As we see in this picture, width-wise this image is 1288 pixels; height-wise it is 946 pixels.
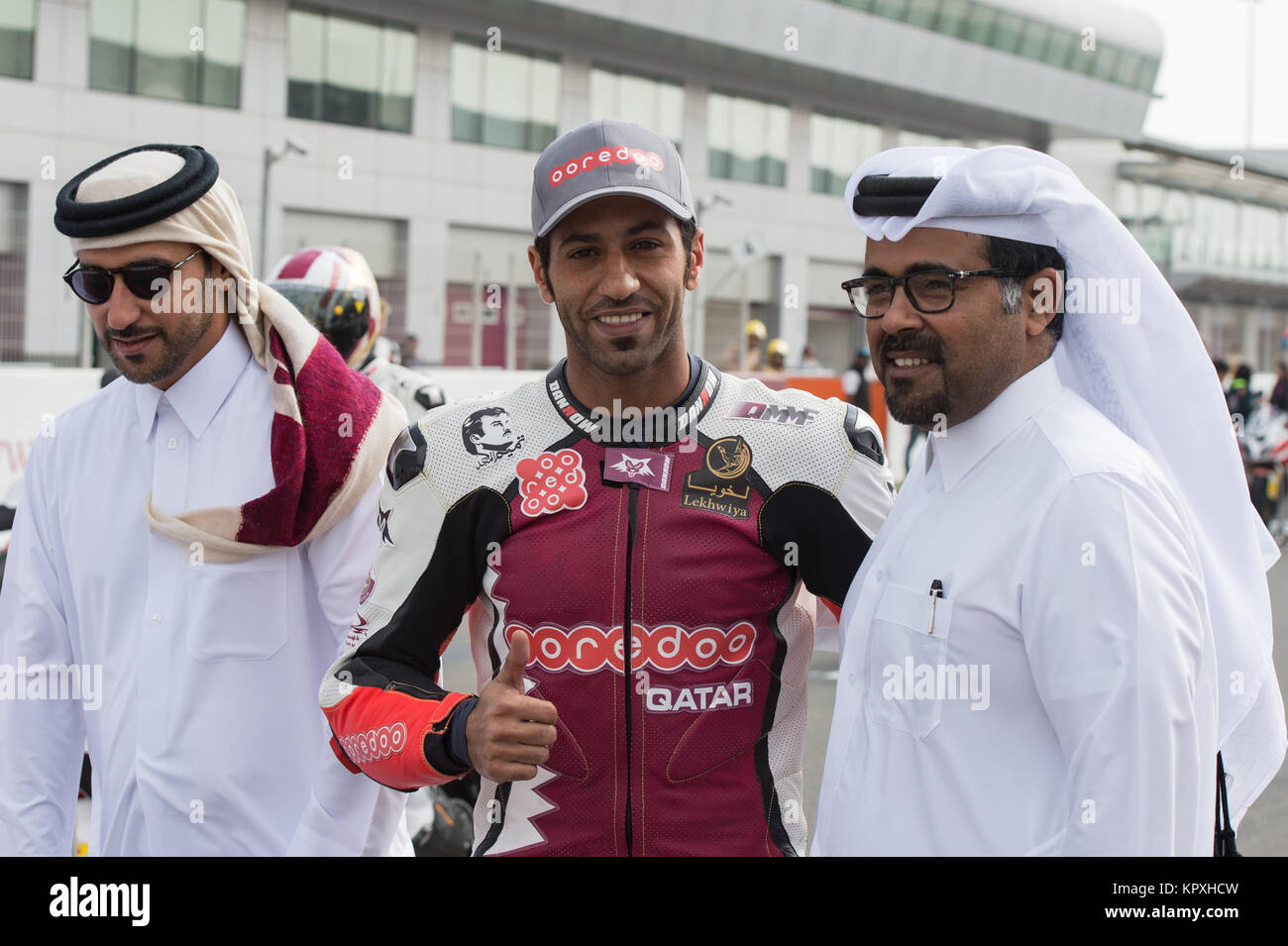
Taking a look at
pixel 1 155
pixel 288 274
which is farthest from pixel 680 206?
pixel 1 155

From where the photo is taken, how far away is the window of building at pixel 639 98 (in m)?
29.7

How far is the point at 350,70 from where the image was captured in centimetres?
2595

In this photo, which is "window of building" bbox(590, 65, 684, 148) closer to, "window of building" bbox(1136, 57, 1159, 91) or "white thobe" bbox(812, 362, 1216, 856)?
"window of building" bbox(1136, 57, 1159, 91)

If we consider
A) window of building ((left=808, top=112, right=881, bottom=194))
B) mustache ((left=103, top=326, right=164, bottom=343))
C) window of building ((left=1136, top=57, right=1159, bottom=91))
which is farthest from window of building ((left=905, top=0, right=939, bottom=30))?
mustache ((left=103, top=326, right=164, bottom=343))

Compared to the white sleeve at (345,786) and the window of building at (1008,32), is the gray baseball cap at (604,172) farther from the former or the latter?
Result: the window of building at (1008,32)

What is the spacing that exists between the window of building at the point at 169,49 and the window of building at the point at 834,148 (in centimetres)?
1592

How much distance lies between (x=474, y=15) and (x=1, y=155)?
10.4 m

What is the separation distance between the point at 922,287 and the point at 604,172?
633mm

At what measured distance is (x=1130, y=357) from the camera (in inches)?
75.7

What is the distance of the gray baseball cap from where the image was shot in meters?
2.22

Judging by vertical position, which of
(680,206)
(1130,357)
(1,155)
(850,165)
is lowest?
(1130,357)

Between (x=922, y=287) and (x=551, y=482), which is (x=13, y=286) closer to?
(x=551, y=482)

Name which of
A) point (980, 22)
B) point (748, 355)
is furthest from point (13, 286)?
point (980, 22)
